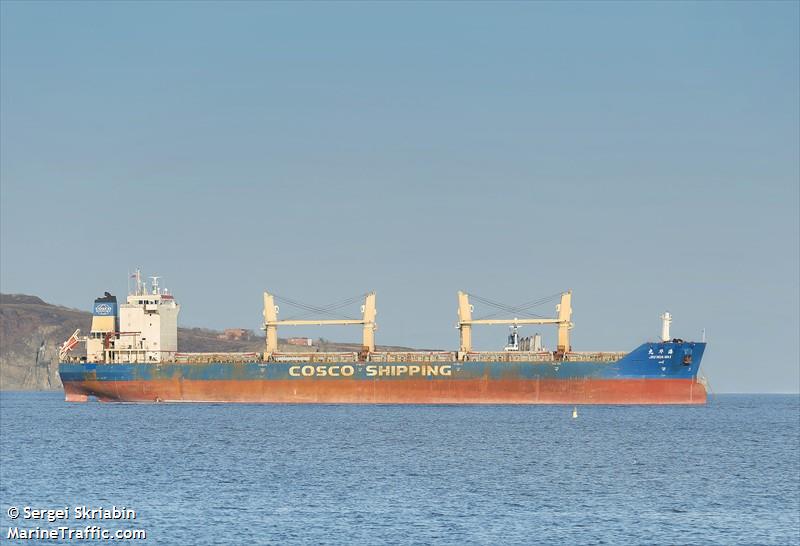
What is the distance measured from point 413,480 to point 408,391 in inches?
1914

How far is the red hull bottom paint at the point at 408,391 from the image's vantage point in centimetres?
9288

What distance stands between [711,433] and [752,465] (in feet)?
65.5

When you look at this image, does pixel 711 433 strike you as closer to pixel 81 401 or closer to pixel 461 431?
pixel 461 431

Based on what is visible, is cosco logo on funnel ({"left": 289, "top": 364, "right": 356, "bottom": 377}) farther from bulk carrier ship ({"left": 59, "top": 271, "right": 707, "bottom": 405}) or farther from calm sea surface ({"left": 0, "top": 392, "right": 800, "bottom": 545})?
calm sea surface ({"left": 0, "top": 392, "right": 800, "bottom": 545})

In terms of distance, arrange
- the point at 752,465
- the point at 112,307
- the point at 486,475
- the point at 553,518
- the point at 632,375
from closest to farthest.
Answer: the point at 553,518 → the point at 486,475 → the point at 752,465 → the point at 632,375 → the point at 112,307

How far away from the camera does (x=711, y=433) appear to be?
76.0 metres

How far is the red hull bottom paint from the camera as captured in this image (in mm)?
92875

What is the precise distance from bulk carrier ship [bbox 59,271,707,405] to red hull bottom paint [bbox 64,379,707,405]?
0.26ft

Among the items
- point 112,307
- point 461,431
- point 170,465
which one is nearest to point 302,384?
point 112,307
